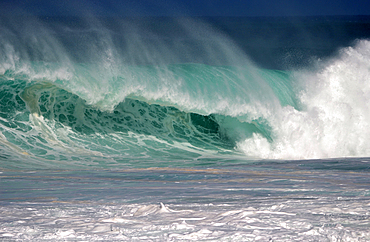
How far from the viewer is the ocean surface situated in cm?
319

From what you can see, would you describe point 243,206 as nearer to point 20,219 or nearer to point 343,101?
point 20,219

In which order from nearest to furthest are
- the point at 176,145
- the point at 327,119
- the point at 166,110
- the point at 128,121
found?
the point at 176,145 → the point at 327,119 → the point at 128,121 → the point at 166,110

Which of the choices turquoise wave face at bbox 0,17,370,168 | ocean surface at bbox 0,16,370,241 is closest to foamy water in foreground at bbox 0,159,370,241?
ocean surface at bbox 0,16,370,241

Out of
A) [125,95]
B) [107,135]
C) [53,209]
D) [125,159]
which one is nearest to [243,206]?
[53,209]

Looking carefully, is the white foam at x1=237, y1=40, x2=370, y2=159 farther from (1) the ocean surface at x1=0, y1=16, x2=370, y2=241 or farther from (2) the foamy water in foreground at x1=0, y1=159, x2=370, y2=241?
(2) the foamy water in foreground at x1=0, y1=159, x2=370, y2=241

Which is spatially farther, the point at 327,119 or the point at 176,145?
the point at 327,119

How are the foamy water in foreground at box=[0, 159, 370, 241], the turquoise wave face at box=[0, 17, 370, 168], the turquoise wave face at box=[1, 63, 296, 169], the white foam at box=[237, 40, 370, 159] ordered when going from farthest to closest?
the white foam at box=[237, 40, 370, 159]
the turquoise wave face at box=[0, 17, 370, 168]
the turquoise wave face at box=[1, 63, 296, 169]
the foamy water in foreground at box=[0, 159, 370, 241]

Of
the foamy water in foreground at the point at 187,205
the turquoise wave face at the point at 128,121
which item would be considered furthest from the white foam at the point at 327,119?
the foamy water in foreground at the point at 187,205

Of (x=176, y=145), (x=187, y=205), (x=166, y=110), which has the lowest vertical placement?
(x=187, y=205)

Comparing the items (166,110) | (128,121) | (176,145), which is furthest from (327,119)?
(128,121)

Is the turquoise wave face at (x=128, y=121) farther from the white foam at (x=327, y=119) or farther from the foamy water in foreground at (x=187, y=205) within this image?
the foamy water in foreground at (x=187, y=205)

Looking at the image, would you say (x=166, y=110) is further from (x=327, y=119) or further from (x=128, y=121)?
(x=327, y=119)

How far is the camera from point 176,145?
873 cm

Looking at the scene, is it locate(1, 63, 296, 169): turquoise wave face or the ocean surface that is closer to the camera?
the ocean surface
